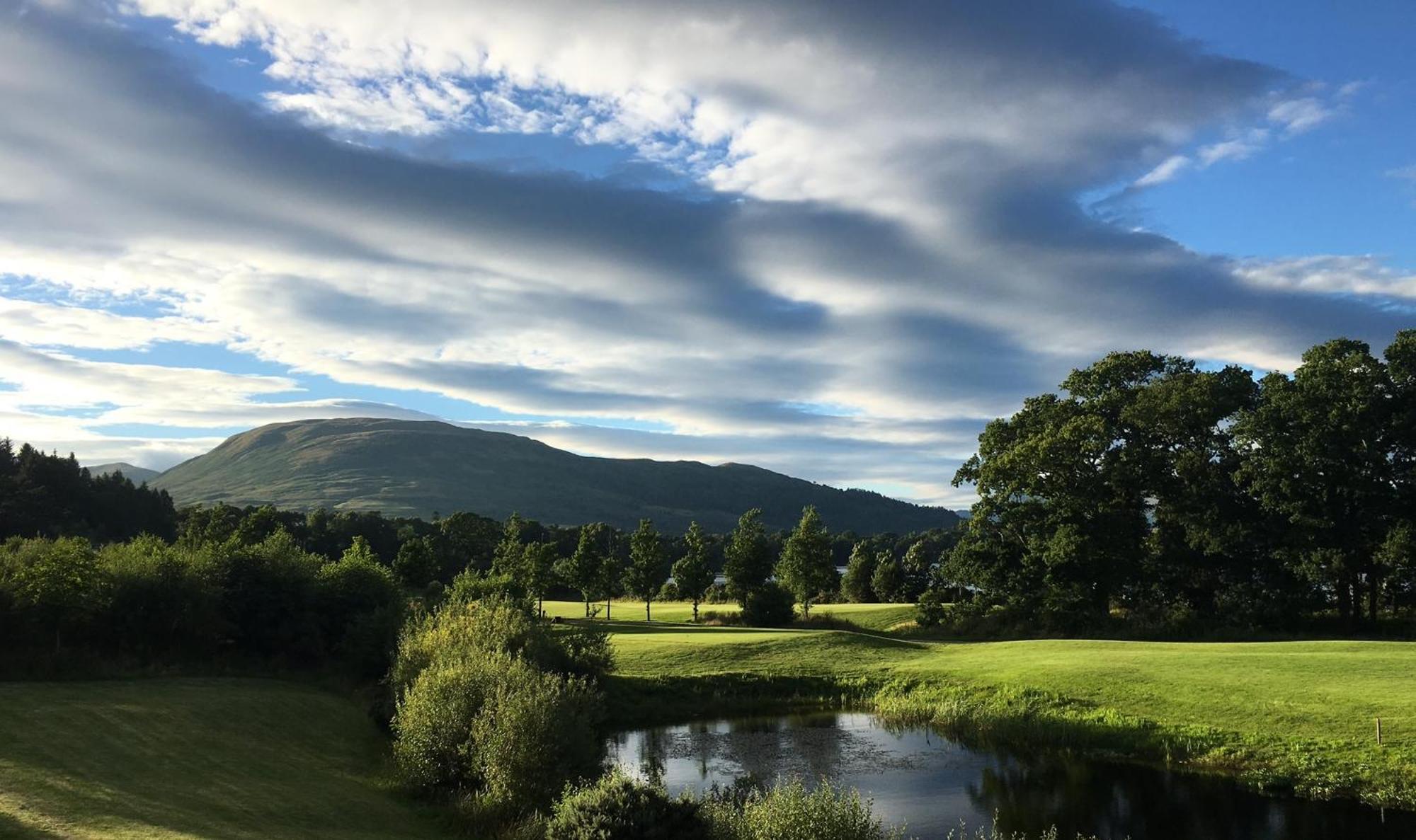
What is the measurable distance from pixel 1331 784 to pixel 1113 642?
79.6 feet

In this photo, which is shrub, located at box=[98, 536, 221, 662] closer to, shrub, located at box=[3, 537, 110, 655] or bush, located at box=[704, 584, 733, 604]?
shrub, located at box=[3, 537, 110, 655]

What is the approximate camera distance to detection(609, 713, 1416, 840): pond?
80.6 feet

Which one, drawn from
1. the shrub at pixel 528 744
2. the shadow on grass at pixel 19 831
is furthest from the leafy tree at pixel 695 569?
the shadow on grass at pixel 19 831

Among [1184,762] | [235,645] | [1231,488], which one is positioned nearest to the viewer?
Answer: [1184,762]

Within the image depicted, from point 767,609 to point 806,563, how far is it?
27.4ft

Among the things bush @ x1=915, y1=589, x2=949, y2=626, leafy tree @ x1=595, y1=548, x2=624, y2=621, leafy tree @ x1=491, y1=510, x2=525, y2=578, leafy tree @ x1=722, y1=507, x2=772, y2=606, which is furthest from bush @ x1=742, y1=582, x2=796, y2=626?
leafy tree @ x1=491, y1=510, x2=525, y2=578

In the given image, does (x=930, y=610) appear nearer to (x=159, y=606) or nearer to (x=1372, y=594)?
(x=1372, y=594)

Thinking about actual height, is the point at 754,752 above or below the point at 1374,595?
below

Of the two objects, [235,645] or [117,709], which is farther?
[235,645]

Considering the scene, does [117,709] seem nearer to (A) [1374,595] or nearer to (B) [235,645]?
(B) [235,645]

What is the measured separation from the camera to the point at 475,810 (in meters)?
24.9

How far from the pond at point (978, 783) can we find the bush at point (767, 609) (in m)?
28.1

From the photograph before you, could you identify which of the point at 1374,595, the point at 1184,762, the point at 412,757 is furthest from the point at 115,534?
the point at 1374,595

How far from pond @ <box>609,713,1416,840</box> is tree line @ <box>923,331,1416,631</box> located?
1065 inches
